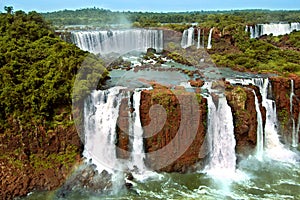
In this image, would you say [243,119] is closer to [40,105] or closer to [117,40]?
[40,105]

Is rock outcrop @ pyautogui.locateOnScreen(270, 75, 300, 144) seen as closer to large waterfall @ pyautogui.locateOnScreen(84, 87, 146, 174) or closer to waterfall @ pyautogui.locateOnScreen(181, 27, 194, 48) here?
large waterfall @ pyautogui.locateOnScreen(84, 87, 146, 174)

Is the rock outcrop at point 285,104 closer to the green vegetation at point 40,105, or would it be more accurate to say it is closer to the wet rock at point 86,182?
the green vegetation at point 40,105

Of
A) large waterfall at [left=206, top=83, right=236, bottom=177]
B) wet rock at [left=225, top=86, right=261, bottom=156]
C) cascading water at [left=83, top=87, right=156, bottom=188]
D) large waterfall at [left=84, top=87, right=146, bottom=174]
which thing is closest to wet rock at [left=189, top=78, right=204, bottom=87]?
wet rock at [left=225, top=86, right=261, bottom=156]

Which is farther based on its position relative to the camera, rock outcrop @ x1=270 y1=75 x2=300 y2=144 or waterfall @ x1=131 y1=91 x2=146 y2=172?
rock outcrop @ x1=270 y1=75 x2=300 y2=144

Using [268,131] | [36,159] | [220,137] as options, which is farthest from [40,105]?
[268,131]

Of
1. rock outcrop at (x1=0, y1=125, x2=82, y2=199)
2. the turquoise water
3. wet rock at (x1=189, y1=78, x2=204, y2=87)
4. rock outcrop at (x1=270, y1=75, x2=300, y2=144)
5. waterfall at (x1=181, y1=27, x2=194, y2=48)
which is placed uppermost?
waterfall at (x1=181, y1=27, x2=194, y2=48)

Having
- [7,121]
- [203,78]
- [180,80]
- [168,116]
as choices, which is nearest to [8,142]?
[7,121]

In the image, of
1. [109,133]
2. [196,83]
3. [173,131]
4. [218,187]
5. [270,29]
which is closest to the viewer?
[218,187]
